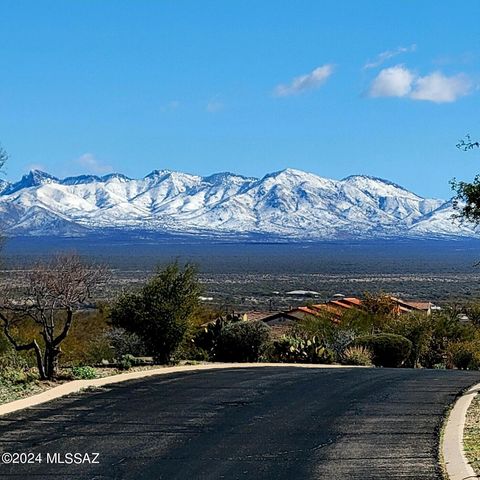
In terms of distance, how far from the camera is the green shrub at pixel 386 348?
32.9 metres

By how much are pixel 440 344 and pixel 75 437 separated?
30080mm

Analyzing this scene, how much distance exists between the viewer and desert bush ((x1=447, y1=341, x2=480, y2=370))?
119 feet

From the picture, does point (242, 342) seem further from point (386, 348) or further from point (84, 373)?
point (84, 373)

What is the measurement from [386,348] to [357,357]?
1960 mm

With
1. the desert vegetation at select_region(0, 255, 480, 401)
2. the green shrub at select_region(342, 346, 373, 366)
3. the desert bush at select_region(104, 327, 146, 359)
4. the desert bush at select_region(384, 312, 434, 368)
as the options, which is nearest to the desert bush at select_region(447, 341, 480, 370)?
the desert vegetation at select_region(0, 255, 480, 401)

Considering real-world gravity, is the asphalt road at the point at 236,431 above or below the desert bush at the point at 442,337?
above

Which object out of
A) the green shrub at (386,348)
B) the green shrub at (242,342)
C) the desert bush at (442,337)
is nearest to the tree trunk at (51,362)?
the green shrub at (242,342)

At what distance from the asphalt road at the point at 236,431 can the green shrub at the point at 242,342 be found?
935 centimetres

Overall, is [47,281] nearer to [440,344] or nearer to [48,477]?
[48,477]

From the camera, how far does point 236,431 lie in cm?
1378

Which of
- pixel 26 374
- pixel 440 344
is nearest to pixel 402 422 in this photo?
pixel 26 374

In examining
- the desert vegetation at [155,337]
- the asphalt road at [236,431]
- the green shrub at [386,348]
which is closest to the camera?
the asphalt road at [236,431]

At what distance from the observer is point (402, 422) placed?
14.7m

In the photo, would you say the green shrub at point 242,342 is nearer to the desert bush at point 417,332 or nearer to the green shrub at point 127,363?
the green shrub at point 127,363
